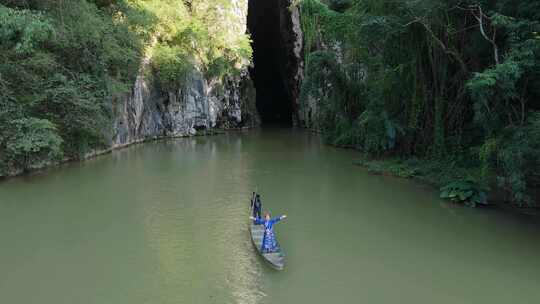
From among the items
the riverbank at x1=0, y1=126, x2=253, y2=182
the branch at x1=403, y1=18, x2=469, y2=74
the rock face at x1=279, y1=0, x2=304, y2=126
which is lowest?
the riverbank at x1=0, y1=126, x2=253, y2=182

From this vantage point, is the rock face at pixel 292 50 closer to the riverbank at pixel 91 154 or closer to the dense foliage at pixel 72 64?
the riverbank at pixel 91 154

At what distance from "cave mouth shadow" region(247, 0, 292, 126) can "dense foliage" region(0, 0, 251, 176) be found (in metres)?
17.4

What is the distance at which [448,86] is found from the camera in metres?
18.4

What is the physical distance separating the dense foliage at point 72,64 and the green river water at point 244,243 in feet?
6.55

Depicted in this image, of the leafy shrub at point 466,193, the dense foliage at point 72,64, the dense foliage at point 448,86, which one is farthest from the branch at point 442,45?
the dense foliage at point 72,64

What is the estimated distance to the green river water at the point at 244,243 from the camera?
8836 millimetres

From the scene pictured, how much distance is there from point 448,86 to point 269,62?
1529 inches

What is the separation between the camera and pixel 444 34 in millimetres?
17219

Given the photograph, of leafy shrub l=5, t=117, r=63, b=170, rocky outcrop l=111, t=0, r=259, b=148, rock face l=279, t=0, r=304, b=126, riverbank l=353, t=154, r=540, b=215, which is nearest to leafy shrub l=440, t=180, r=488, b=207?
riverbank l=353, t=154, r=540, b=215

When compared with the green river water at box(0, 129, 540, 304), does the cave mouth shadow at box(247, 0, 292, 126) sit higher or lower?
higher

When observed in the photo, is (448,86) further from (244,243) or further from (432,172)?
(244,243)

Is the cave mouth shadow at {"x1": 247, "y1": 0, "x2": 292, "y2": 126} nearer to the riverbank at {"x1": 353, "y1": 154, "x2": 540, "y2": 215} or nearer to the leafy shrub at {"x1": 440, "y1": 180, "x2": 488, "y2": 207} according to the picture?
the riverbank at {"x1": 353, "y1": 154, "x2": 540, "y2": 215}

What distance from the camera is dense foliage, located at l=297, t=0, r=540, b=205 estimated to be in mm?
12008

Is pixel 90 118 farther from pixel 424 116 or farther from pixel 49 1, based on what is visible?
pixel 424 116
